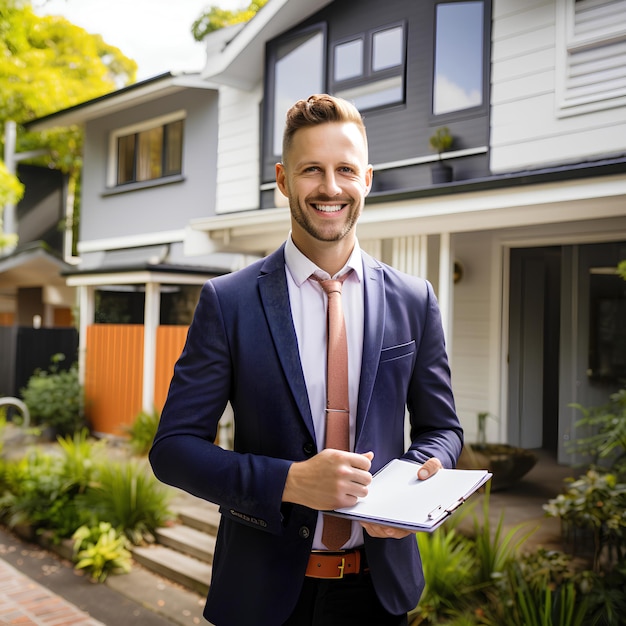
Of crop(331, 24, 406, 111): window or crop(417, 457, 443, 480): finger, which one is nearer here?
crop(417, 457, 443, 480): finger

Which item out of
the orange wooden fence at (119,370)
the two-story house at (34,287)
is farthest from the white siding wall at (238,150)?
the two-story house at (34,287)

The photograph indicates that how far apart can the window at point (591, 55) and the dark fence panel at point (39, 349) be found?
8631mm

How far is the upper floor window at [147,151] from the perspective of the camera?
9922mm

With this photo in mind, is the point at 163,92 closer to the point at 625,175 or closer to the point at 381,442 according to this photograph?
the point at 625,175

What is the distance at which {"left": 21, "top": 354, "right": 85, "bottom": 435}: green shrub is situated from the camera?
9.20 m

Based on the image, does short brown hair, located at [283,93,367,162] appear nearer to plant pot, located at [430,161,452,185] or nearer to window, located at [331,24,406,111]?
plant pot, located at [430,161,452,185]

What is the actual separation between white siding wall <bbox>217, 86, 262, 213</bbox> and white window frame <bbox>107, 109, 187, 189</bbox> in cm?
152

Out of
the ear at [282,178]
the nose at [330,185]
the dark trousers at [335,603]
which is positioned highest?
the ear at [282,178]

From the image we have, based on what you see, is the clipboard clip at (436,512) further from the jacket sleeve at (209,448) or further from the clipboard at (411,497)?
the jacket sleeve at (209,448)

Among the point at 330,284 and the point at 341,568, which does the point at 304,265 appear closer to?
the point at 330,284

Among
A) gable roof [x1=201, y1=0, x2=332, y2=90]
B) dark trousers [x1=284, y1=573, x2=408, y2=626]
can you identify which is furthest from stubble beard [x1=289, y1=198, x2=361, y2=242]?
gable roof [x1=201, y1=0, x2=332, y2=90]

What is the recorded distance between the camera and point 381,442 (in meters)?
1.53

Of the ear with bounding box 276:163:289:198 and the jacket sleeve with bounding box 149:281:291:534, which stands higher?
the ear with bounding box 276:163:289:198

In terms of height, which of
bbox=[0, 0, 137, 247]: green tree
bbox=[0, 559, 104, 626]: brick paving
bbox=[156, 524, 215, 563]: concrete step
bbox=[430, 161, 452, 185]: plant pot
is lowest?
bbox=[0, 559, 104, 626]: brick paving
